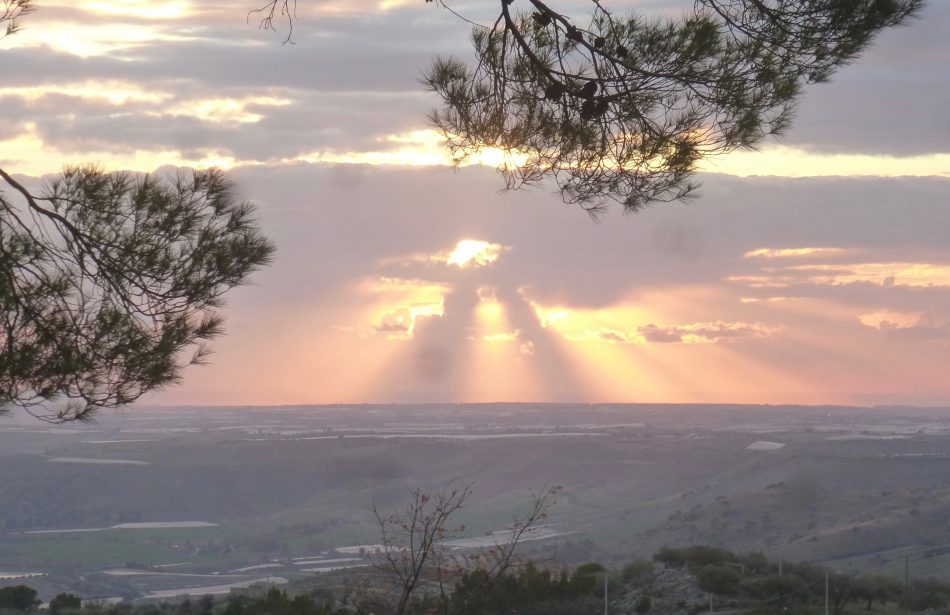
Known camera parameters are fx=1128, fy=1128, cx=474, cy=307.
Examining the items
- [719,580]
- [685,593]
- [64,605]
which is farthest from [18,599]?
[719,580]

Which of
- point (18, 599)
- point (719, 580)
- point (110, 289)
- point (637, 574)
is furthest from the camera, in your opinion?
point (637, 574)

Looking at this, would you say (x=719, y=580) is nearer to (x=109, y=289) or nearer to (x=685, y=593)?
(x=685, y=593)

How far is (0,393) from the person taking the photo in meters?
7.50

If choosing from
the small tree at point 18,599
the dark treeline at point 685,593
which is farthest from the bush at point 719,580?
the small tree at point 18,599

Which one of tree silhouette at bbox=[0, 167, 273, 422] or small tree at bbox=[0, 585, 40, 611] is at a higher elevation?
tree silhouette at bbox=[0, 167, 273, 422]

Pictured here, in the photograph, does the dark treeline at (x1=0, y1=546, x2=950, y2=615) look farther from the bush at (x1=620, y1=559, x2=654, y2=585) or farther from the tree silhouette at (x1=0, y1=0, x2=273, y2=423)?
the tree silhouette at (x1=0, y1=0, x2=273, y2=423)

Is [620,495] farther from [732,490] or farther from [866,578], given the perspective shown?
[866,578]

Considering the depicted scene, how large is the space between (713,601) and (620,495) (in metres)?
53.1

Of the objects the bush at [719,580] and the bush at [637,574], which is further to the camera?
the bush at [637,574]

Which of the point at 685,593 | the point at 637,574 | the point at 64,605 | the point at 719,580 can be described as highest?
the point at 719,580

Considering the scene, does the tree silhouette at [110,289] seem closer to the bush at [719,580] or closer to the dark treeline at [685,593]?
the dark treeline at [685,593]

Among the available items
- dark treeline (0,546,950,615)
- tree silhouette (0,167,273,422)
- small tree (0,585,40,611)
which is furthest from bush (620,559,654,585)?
tree silhouette (0,167,273,422)

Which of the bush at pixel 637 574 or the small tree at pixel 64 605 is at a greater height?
the bush at pixel 637 574

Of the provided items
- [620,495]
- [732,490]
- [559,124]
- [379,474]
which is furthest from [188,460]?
[559,124]
